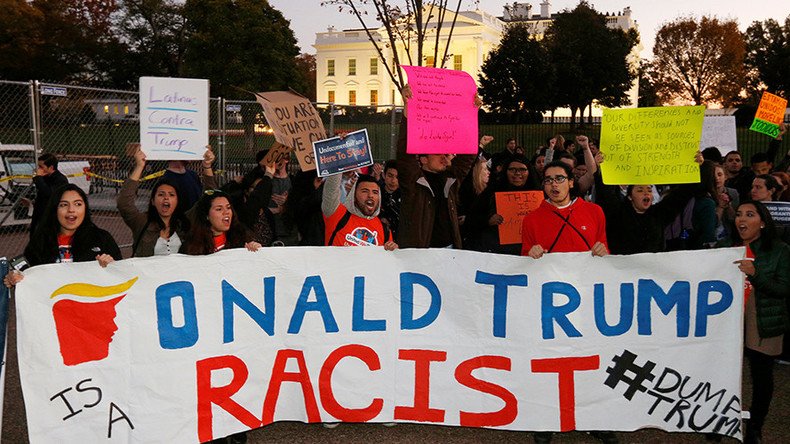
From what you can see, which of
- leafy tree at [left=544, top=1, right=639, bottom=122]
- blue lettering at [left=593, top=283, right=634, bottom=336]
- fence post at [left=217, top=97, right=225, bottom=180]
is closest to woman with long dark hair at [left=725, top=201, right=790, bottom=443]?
blue lettering at [left=593, top=283, right=634, bottom=336]

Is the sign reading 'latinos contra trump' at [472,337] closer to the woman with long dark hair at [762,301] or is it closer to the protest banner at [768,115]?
the woman with long dark hair at [762,301]

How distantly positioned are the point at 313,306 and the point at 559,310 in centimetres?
143

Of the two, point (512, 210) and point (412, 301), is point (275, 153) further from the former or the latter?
point (412, 301)

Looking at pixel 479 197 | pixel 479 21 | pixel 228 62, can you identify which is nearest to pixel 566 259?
pixel 479 197

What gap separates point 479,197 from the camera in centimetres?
676

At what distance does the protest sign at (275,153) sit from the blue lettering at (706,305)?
10.8 feet

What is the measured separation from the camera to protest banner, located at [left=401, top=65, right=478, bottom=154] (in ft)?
17.9

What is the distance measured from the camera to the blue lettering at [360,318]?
15.7 ft

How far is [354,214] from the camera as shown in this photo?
5.38m

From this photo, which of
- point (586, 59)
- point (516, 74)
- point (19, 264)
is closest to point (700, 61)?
point (586, 59)

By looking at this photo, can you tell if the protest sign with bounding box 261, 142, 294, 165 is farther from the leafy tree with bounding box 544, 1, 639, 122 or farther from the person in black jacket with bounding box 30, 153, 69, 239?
the leafy tree with bounding box 544, 1, 639, 122

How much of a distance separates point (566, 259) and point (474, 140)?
1.38m

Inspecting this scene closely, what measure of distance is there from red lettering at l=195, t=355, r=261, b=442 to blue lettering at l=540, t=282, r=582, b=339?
68.4 inches

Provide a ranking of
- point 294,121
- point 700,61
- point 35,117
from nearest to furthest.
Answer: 1. point 294,121
2. point 35,117
3. point 700,61
